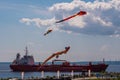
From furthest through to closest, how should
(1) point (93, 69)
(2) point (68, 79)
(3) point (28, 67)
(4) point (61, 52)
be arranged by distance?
(3) point (28, 67)
(1) point (93, 69)
(4) point (61, 52)
(2) point (68, 79)

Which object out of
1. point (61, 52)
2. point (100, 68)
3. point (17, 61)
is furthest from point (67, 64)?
point (61, 52)

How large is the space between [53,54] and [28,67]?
95.7m

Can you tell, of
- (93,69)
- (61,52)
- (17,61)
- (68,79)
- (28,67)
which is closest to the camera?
(68,79)

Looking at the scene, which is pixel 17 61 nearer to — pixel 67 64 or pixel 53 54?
pixel 67 64

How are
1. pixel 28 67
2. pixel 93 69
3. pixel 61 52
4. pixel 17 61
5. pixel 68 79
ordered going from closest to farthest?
pixel 68 79
pixel 61 52
pixel 93 69
pixel 28 67
pixel 17 61

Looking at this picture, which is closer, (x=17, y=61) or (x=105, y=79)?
(x=105, y=79)

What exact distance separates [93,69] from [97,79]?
8008 centimetres

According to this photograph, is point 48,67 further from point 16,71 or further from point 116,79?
point 116,79

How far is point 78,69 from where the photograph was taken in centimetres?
15175

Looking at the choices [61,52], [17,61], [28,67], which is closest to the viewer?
[61,52]

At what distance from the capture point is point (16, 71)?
172500 millimetres

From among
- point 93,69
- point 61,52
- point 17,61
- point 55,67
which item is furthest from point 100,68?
point 61,52

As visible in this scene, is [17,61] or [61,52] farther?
[17,61]

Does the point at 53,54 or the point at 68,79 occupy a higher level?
the point at 53,54
